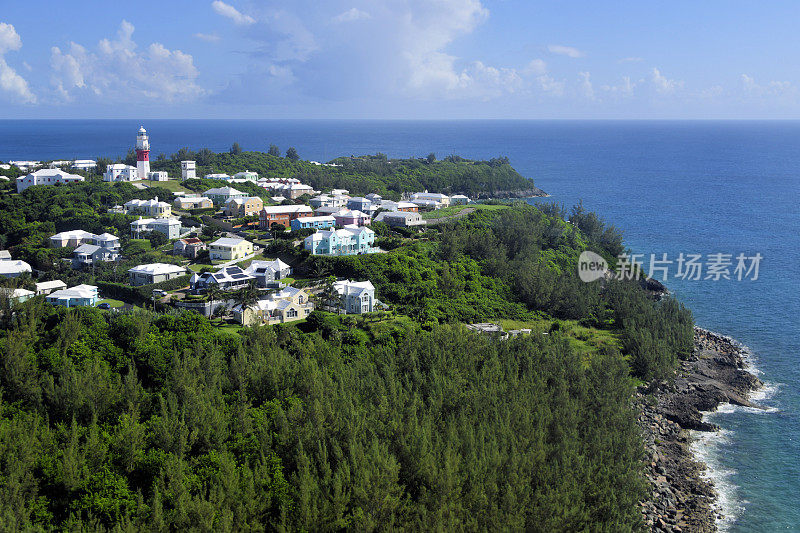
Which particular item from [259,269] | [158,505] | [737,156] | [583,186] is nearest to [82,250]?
[259,269]

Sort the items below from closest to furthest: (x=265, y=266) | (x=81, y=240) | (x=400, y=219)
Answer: (x=265, y=266)
(x=81, y=240)
(x=400, y=219)

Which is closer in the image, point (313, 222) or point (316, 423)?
point (316, 423)

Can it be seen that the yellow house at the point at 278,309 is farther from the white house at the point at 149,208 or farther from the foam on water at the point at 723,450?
the white house at the point at 149,208

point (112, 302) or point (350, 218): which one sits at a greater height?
point (350, 218)

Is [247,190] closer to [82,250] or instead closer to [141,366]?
[82,250]

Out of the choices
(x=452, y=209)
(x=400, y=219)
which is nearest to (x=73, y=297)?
(x=400, y=219)

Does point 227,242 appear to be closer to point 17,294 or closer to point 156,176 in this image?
point 17,294

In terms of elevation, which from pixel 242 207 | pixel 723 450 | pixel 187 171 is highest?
pixel 187 171
